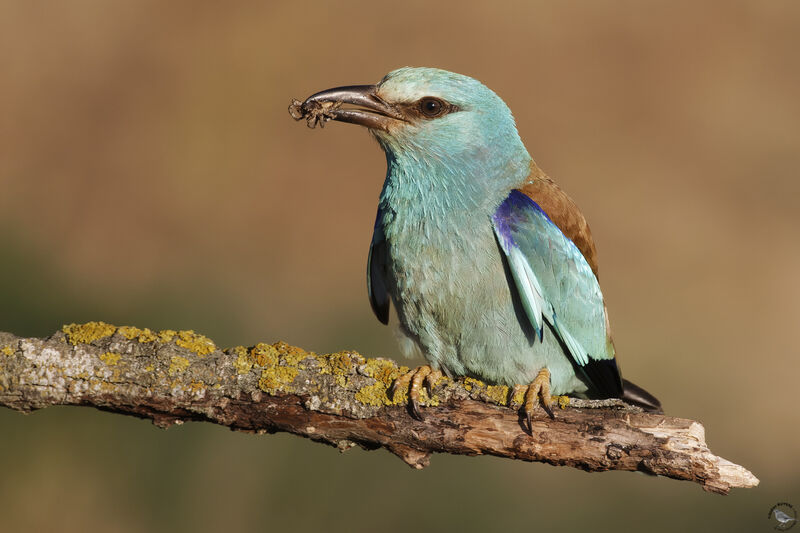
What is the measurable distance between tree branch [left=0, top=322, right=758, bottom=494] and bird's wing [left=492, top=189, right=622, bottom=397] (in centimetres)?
46

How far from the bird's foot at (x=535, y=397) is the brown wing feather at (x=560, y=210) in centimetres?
63

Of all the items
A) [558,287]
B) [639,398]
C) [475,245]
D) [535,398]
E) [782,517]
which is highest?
[475,245]

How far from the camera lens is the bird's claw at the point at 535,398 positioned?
9.60 ft

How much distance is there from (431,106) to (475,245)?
1.91 feet

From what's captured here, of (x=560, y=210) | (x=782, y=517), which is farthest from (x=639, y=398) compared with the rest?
(x=782, y=517)

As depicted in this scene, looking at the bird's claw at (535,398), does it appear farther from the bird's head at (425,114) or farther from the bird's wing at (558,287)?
the bird's head at (425,114)

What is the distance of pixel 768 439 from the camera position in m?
5.80

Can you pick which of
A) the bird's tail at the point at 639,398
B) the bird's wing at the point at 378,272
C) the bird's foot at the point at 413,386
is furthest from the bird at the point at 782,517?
the bird's foot at the point at 413,386

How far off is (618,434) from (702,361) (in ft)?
12.4

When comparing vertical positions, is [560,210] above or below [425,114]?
below

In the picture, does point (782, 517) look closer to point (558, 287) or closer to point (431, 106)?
point (558, 287)

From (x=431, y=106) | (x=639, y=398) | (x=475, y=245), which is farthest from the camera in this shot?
(x=639, y=398)

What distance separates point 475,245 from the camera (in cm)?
333

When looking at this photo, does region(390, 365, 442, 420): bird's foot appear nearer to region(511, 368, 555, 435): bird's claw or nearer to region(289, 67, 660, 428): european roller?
region(289, 67, 660, 428): european roller
